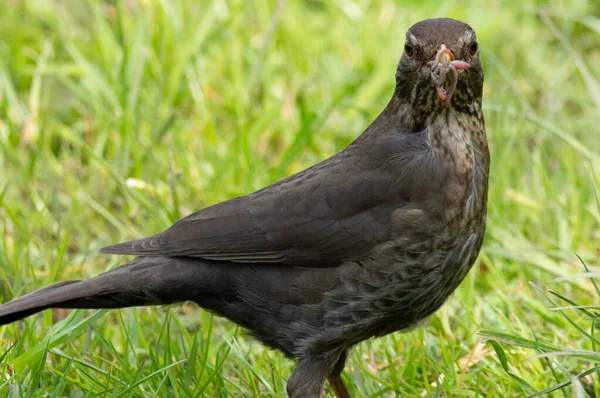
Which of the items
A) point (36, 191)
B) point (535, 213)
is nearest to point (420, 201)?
point (535, 213)

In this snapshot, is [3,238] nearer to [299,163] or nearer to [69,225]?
[69,225]

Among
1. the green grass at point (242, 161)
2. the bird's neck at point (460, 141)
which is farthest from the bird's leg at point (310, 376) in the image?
the bird's neck at point (460, 141)

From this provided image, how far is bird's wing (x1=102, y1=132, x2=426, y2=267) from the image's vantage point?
3.93 m

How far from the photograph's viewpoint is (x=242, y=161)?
18.7ft

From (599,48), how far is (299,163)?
9.64ft

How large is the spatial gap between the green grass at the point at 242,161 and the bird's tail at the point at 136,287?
0.16m

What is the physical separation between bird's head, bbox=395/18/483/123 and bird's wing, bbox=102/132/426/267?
31cm

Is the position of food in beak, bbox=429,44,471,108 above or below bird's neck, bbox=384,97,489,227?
above

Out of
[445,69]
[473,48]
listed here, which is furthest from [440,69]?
[473,48]

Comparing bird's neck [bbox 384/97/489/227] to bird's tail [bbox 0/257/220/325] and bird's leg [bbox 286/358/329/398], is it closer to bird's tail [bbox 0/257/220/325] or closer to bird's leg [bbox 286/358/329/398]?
bird's leg [bbox 286/358/329/398]

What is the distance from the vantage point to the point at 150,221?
17.4 feet

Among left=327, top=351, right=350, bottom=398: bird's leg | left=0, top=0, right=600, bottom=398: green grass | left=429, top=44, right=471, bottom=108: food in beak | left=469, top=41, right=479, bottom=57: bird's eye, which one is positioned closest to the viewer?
left=429, top=44, right=471, bottom=108: food in beak

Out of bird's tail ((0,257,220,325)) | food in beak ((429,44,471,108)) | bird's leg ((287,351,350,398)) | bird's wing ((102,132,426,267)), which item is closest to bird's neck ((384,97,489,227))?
food in beak ((429,44,471,108))

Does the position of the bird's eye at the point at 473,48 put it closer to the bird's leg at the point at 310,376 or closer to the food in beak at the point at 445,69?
the food in beak at the point at 445,69
